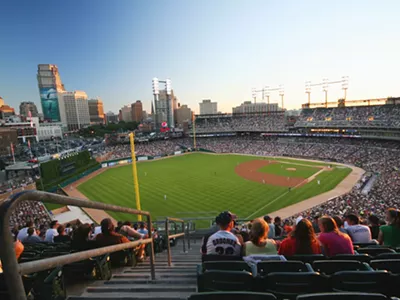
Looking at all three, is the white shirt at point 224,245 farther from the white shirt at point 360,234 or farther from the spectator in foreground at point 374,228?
the spectator in foreground at point 374,228

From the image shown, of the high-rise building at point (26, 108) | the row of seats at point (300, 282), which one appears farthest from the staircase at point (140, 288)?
the high-rise building at point (26, 108)

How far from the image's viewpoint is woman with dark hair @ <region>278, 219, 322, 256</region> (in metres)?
4.05

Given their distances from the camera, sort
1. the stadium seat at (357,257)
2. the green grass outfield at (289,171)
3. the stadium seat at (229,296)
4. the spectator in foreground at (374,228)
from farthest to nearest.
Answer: the green grass outfield at (289,171), the spectator in foreground at (374,228), the stadium seat at (357,257), the stadium seat at (229,296)

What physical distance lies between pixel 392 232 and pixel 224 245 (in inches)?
175

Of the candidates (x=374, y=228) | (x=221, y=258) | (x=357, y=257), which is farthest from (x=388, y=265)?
(x=374, y=228)

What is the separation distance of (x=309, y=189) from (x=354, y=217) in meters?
26.2

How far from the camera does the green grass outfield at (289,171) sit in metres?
38.9

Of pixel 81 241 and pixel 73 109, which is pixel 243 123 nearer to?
pixel 81 241

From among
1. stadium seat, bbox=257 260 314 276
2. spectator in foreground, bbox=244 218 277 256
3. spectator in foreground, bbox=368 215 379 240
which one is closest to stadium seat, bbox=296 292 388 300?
stadium seat, bbox=257 260 314 276

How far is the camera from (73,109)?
174875 millimetres

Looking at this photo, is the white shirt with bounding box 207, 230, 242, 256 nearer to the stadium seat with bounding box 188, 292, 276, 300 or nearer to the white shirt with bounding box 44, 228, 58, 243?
the stadium seat with bounding box 188, 292, 276, 300

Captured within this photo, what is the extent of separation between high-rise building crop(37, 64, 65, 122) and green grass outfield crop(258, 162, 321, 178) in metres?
138

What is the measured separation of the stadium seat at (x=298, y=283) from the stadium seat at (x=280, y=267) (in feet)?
1.21

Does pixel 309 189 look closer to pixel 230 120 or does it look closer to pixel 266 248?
pixel 266 248
